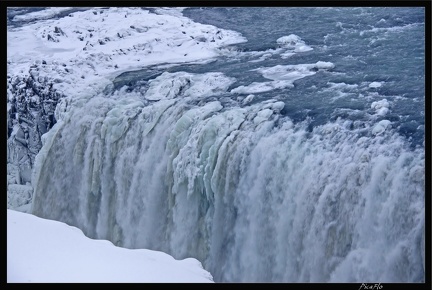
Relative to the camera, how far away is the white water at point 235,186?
9328 millimetres

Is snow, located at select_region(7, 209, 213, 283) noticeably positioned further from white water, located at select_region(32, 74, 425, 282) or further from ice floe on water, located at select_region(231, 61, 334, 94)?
ice floe on water, located at select_region(231, 61, 334, 94)

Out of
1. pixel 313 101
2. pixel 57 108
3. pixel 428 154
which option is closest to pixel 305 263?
pixel 428 154

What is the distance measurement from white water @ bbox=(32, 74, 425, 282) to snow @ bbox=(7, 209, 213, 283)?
1456mm

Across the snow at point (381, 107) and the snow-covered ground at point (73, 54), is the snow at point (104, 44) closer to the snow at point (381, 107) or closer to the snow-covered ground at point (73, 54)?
the snow-covered ground at point (73, 54)

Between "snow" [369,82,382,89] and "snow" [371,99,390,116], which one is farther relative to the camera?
"snow" [369,82,382,89]

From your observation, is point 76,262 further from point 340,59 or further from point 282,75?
point 340,59

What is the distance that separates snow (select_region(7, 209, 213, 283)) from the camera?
8.23m

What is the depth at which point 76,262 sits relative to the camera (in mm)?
8445

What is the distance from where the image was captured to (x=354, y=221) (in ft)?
31.0

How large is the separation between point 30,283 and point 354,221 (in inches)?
160


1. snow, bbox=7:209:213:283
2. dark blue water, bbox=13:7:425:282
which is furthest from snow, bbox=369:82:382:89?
snow, bbox=7:209:213:283

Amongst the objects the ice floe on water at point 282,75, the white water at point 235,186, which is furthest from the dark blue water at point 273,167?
the ice floe on water at point 282,75

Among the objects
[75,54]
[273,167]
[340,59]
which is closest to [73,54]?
[75,54]

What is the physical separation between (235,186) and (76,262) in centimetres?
299
